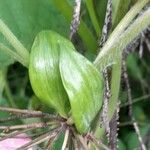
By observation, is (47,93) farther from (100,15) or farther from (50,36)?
(100,15)

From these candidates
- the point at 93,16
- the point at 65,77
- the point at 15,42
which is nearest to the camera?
the point at 65,77

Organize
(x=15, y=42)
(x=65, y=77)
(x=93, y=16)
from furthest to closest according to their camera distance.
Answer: (x=93, y=16) → (x=15, y=42) → (x=65, y=77)

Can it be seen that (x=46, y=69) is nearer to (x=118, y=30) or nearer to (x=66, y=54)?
(x=66, y=54)

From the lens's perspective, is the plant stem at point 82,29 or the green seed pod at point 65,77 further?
the plant stem at point 82,29

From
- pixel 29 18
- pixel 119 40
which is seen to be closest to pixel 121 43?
pixel 119 40

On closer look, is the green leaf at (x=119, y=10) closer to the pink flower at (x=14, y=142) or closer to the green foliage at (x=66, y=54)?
the green foliage at (x=66, y=54)

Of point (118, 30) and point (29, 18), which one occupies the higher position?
point (29, 18)

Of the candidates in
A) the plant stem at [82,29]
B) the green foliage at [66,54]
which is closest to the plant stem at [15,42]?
the green foliage at [66,54]
